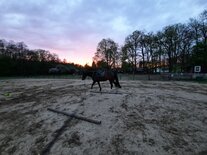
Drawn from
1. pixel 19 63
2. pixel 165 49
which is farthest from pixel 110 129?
pixel 19 63

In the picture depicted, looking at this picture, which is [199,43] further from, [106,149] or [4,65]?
[4,65]

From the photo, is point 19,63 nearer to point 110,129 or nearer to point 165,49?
point 165,49

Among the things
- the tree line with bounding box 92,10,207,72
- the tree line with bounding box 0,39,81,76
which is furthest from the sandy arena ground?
the tree line with bounding box 0,39,81,76

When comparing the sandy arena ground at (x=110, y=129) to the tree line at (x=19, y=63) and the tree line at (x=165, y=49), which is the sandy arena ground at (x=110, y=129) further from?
the tree line at (x=19, y=63)

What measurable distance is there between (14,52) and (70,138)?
52761 mm

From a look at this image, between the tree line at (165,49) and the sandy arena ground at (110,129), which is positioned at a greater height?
the tree line at (165,49)

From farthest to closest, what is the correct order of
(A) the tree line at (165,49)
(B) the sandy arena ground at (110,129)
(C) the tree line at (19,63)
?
(C) the tree line at (19,63) < (A) the tree line at (165,49) < (B) the sandy arena ground at (110,129)

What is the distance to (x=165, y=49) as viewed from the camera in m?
35.4

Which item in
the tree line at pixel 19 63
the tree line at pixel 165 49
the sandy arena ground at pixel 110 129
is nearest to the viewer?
the sandy arena ground at pixel 110 129

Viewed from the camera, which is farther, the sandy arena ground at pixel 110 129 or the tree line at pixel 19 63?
the tree line at pixel 19 63

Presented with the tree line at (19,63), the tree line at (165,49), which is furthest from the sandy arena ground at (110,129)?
the tree line at (19,63)

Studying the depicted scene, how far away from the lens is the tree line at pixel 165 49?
31.8 m

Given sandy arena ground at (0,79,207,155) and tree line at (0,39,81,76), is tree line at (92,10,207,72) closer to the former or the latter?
tree line at (0,39,81,76)

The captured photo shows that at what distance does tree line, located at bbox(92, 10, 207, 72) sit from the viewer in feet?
104
